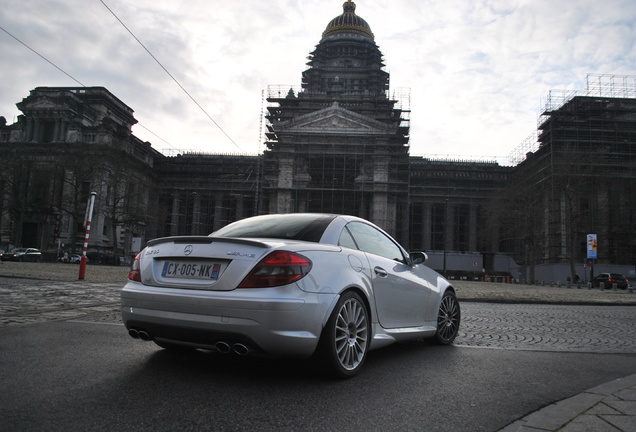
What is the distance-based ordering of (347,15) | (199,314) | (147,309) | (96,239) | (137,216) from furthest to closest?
(347,15), (96,239), (137,216), (147,309), (199,314)

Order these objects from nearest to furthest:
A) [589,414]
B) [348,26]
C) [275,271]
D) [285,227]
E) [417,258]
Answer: [589,414], [275,271], [285,227], [417,258], [348,26]

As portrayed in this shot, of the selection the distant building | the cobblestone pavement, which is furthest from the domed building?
the cobblestone pavement

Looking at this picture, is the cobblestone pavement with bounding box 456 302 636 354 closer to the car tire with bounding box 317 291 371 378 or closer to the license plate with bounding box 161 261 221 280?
the car tire with bounding box 317 291 371 378

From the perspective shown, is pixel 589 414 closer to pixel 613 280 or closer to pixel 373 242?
pixel 373 242

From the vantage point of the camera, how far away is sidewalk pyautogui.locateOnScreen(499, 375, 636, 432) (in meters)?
2.66

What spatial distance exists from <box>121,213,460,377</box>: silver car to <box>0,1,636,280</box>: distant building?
42.3m

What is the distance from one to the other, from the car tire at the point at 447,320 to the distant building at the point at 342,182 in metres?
40.2

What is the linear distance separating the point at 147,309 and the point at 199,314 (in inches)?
20.9

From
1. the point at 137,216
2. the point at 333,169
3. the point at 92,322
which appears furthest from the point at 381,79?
the point at 92,322

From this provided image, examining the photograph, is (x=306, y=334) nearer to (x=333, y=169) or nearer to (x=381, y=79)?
(x=333, y=169)

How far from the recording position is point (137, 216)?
47.2 metres

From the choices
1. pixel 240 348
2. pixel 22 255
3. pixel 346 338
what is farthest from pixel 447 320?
pixel 22 255

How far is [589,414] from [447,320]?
2890mm

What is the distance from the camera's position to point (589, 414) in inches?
114
